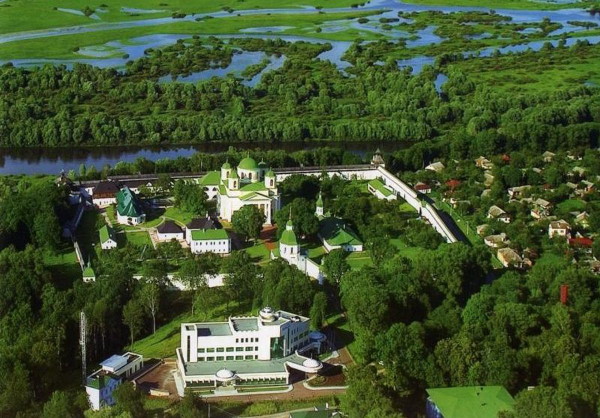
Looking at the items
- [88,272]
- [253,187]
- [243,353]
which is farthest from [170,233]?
[243,353]

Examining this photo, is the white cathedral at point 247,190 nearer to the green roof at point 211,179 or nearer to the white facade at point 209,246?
the green roof at point 211,179

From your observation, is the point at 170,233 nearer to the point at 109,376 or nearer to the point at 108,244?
the point at 108,244

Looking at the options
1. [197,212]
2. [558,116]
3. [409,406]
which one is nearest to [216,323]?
[409,406]

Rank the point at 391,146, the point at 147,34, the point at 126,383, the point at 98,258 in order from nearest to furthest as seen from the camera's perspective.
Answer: the point at 126,383, the point at 98,258, the point at 391,146, the point at 147,34

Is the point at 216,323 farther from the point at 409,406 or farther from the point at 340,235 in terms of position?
the point at 340,235

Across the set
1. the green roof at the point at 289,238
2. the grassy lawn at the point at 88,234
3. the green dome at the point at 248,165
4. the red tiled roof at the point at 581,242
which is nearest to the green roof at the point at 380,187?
the green dome at the point at 248,165

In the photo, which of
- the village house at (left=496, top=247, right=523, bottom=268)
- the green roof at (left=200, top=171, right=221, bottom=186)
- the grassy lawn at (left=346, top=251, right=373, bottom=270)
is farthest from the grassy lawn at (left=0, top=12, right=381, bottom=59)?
the village house at (left=496, top=247, right=523, bottom=268)
